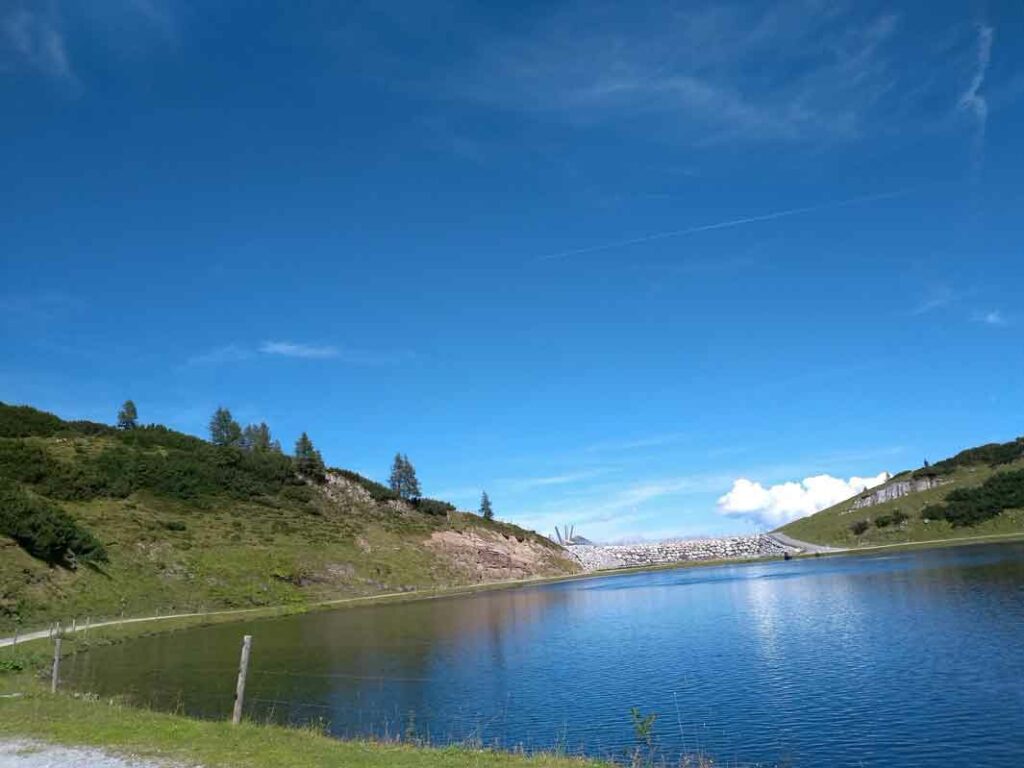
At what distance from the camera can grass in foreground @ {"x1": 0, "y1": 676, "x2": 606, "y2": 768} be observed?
17.5 m

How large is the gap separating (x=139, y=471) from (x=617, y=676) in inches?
3944

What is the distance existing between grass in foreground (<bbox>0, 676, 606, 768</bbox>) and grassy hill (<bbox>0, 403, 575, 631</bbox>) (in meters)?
41.3

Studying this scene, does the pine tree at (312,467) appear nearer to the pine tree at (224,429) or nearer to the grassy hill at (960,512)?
the pine tree at (224,429)

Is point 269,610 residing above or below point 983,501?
below

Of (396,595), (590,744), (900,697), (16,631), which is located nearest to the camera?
(590,744)

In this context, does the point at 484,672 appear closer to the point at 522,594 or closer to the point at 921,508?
the point at 522,594

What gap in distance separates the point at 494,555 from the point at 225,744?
13071 centimetres

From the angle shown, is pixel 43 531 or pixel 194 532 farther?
pixel 194 532

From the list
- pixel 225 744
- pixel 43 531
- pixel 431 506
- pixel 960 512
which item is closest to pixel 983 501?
pixel 960 512

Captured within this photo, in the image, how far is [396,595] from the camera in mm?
103500

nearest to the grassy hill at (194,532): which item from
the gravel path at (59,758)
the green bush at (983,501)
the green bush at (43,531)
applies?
the green bush at (43,531)

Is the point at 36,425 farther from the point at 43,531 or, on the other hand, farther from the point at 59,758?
the point at 59,758

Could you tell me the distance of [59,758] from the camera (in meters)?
17.5

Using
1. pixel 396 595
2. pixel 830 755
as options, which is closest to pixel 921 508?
pixel 396 595
